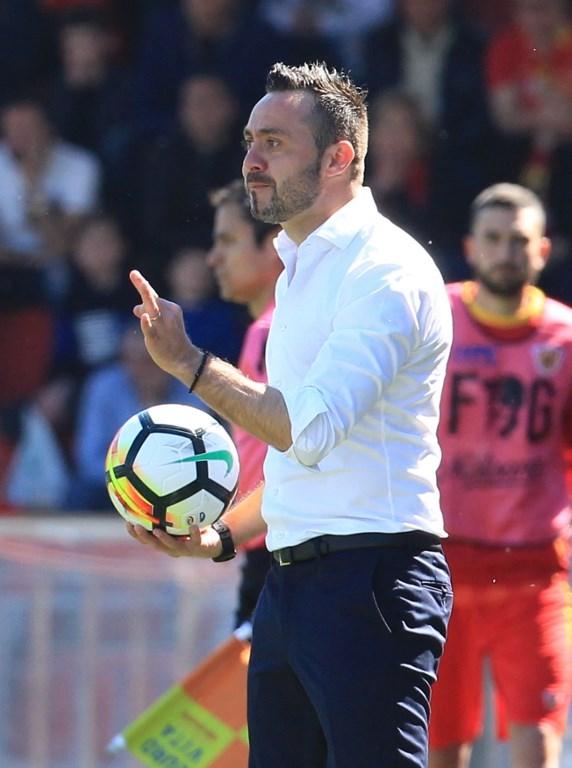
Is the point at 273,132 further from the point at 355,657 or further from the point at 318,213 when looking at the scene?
the point at 355,657

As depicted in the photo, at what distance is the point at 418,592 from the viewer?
3.87 m

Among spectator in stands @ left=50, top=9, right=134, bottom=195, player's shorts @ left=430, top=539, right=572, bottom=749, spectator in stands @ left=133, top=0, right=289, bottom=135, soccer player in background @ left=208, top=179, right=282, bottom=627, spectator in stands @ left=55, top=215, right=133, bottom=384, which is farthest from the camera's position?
spectator in stands @ left=50, top=9, right=134, bottom=195

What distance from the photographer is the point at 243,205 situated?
575 cm

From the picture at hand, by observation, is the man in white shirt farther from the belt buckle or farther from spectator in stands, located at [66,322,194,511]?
spectator in stands, located at [66,322,194,511]

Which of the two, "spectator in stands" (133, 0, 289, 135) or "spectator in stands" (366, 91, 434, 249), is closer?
"spectator in stands" (366, 91, 434, 249)

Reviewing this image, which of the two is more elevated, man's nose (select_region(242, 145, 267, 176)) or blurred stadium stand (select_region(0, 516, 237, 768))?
man's nose (select_region(242, 145, 267, 176))

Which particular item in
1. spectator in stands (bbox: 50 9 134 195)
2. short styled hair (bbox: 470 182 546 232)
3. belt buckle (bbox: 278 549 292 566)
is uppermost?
spectator in stands (bbox: 50 9 134 195)

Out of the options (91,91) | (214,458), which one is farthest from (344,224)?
(91,91)

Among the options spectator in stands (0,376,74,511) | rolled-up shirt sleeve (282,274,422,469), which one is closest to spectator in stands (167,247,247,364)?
spectator in stands (0,376,74,511)

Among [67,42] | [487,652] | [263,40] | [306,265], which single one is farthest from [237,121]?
[306,265]

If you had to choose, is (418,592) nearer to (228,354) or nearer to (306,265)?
(306,265)

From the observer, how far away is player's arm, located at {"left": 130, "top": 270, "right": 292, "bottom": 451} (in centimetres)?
368

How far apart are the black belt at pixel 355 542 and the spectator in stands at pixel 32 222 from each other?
17.6ft

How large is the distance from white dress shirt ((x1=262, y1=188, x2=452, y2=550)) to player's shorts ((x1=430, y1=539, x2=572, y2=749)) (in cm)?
180
